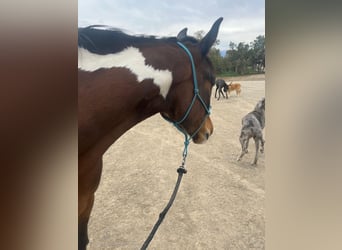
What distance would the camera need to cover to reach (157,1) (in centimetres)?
78

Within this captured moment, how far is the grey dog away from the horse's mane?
15.2 inches

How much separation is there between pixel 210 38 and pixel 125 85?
0.31 meters

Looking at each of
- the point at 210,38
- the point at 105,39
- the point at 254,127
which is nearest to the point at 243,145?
the point at 254,127

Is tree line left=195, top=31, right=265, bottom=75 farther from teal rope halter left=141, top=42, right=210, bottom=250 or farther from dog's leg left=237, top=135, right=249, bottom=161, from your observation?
dog's leg left=237, top=135, right=249, bottom=161

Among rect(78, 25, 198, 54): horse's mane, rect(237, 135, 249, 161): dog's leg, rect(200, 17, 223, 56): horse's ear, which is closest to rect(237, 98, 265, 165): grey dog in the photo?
rect(237, 135, 249, 161): dog's leg

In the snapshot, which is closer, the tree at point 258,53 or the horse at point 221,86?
the tree at point 258,53

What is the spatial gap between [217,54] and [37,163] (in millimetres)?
593

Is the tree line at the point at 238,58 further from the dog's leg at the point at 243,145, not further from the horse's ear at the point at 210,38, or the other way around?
the dog's leg at the point at 243,145

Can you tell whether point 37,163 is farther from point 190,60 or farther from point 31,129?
point 190,60

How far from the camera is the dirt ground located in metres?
0.80

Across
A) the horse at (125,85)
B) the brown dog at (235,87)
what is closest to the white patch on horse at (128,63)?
the horse at (125,85)

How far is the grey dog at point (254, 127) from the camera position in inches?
28.7

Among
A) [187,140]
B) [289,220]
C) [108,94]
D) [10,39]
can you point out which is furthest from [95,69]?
[289,220]

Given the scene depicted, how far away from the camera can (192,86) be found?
2.64 ft
